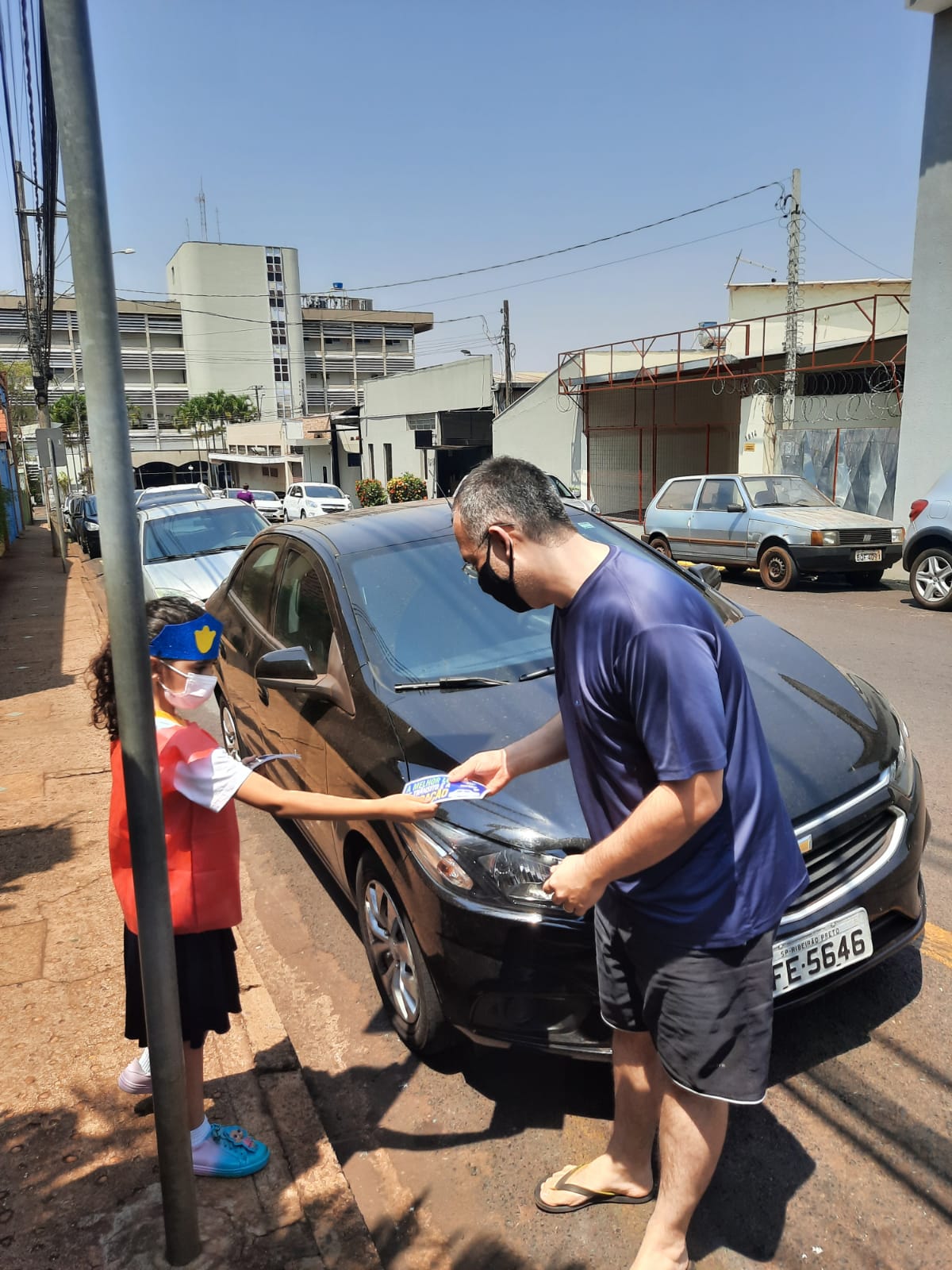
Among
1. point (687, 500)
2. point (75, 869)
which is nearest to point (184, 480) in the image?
point (687, 500)

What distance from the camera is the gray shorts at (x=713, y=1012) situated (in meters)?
1.90

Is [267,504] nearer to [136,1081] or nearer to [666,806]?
[136,1081]

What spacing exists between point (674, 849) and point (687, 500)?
41.3 feet

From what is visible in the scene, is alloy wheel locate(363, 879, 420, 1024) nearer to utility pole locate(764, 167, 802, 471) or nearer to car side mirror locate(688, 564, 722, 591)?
car side mirror locate(688, 564, 722, 591)

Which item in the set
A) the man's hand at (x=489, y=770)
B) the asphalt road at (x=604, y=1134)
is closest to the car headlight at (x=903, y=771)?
the asphalt road at (x=604, y=1134)

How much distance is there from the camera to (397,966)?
9.85ft

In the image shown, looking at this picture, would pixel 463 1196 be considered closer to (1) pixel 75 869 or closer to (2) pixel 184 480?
(1) pixel 75 869

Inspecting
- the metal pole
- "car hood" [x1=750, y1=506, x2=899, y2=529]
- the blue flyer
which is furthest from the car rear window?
the metal pole

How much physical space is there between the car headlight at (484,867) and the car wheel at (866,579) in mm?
11103

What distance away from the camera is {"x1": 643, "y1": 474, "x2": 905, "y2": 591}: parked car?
11914 mm

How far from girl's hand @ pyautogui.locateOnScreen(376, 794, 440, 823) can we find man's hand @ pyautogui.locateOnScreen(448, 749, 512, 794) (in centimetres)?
19

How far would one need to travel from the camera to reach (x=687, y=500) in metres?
13.8

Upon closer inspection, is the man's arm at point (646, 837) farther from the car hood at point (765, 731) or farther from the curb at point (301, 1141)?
the curb at point (301, 1141)

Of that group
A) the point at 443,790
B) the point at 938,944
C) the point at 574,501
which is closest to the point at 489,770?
the point at 443,790
